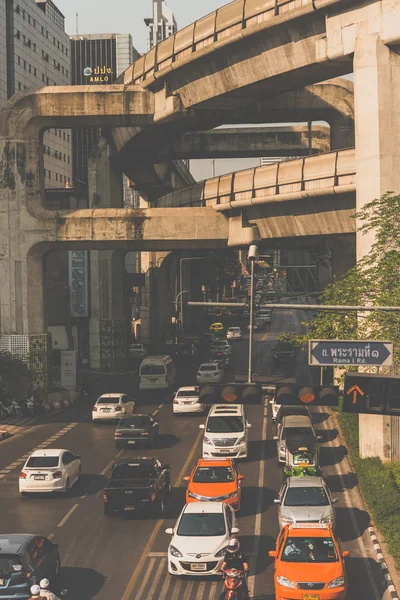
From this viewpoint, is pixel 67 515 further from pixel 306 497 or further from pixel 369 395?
pixel 369 395

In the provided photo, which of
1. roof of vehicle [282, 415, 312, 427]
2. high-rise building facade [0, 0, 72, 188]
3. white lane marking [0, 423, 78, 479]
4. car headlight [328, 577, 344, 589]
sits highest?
high-rise building facade [0, 0, 72, 188]

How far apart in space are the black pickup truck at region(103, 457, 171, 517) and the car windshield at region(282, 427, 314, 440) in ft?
27.3

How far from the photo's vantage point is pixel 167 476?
2998 centimetres

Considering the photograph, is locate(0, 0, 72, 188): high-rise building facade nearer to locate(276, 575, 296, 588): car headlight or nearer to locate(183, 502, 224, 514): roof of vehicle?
locate(183, 502, 224, 514): roof of vehicle

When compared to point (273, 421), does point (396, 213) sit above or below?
above

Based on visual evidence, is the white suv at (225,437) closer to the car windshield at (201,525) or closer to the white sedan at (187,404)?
the white sedan at (187,404)

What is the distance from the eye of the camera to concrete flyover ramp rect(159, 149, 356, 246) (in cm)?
4234

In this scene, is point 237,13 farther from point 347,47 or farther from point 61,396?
point 61,396

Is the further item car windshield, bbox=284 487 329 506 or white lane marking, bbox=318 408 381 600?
car windshield, bbox=284 487 329 506

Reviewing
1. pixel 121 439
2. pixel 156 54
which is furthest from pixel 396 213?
pixel 156 54

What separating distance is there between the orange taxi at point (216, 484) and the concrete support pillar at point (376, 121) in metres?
9.19

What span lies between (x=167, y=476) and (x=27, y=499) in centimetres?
513

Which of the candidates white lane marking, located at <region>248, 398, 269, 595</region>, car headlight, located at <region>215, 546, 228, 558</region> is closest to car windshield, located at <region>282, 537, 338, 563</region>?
white lane marking, located at <region>248, 398, 269, 595</region>

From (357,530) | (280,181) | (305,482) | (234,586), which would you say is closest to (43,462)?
(305,482)
